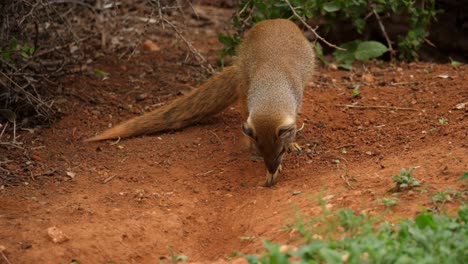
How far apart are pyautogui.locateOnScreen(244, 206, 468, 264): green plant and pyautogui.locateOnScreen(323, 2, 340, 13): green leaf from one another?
141 inches

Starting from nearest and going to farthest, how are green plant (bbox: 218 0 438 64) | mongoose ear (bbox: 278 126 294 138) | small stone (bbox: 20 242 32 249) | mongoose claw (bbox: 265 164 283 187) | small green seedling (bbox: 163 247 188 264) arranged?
1. small green seedling (bbox: 163 247 188 264)
2. small stone (bbox: 20 242 32 249)
3. mongoose ear (bbox: 278 126 294 138)
4. mongoose claw (bbox: 265 164 283 187)
5. green plant (bbox: 218 0 438 64)

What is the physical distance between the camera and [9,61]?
18.2 feet

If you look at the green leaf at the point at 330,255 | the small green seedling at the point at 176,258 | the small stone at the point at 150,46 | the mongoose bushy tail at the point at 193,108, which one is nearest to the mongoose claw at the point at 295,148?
the mongoose bushy tail at the point at 193,108

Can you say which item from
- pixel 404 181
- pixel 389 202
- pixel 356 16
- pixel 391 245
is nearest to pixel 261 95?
pixel 404 181

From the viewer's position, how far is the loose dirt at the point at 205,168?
156 inches

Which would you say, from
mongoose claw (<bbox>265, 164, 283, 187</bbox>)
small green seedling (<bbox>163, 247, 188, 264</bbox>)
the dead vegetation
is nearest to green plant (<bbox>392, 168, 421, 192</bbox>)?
mongoose claw (<bbox>265, 164, 283, 187</bbox>)

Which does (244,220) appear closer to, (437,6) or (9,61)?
(9,61)

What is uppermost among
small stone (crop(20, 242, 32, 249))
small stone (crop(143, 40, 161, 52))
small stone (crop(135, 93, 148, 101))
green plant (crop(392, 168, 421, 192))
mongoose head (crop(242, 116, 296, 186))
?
green plant (crop(392, 168, 421, 192))

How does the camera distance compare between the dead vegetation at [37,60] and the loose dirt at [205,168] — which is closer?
the loose dirt at [205,168]

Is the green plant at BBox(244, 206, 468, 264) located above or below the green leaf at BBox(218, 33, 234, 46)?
above

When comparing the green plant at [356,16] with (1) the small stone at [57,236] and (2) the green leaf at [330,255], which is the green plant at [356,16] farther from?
(2) the green leaf at [330,255]

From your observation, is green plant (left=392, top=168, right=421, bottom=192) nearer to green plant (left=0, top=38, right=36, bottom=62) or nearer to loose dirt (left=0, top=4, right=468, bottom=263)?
loose dirt (left=0, top=4, right=468, bottom=263)

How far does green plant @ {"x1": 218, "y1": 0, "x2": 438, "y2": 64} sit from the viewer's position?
20.5 feet

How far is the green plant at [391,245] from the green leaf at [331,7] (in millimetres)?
3576
